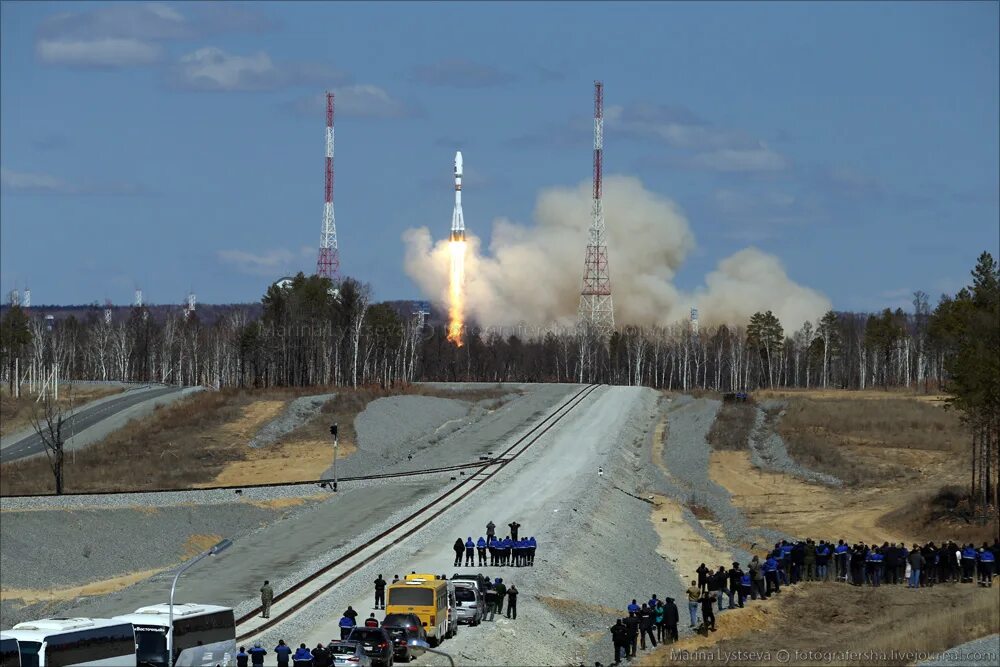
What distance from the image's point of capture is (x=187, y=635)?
35.6 metres

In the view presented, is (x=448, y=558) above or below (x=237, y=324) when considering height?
below

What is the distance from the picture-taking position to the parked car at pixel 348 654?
34750mm

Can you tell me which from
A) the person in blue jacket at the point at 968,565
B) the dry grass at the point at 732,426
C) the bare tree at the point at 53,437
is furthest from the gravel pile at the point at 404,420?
the person in blue jacket at the point at 968,565

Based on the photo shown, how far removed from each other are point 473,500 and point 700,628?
1107 inches

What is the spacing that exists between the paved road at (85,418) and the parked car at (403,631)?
74279mm

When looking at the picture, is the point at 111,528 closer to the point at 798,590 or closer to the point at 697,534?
the point at 697,534

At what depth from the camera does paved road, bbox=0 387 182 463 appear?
4498 inches

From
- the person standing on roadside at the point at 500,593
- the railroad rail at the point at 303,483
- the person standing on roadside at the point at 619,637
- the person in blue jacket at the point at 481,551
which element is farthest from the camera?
the railroad rail at the point at 303,483

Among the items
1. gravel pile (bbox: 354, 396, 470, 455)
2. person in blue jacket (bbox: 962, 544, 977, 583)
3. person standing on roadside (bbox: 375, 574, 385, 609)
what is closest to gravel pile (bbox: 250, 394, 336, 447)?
gravel pile (bbox: 354, 396, 470, 455)

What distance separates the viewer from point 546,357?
19088 cm

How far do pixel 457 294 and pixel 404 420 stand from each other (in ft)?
196

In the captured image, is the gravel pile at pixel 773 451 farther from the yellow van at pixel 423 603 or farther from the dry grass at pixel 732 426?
the yellow van at pixel 423 603

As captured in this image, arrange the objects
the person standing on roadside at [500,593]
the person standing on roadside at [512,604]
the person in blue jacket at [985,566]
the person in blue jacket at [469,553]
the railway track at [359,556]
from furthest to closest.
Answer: the person in blue jacket at [469,553] < the person in blue jacket at [985,566] < the person standing on roadside at [500,593] < the person standing on roadside at [512,604] < the railway track at [359,556]

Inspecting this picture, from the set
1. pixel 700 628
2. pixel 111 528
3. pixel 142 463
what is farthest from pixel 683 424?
pixel 700 628
